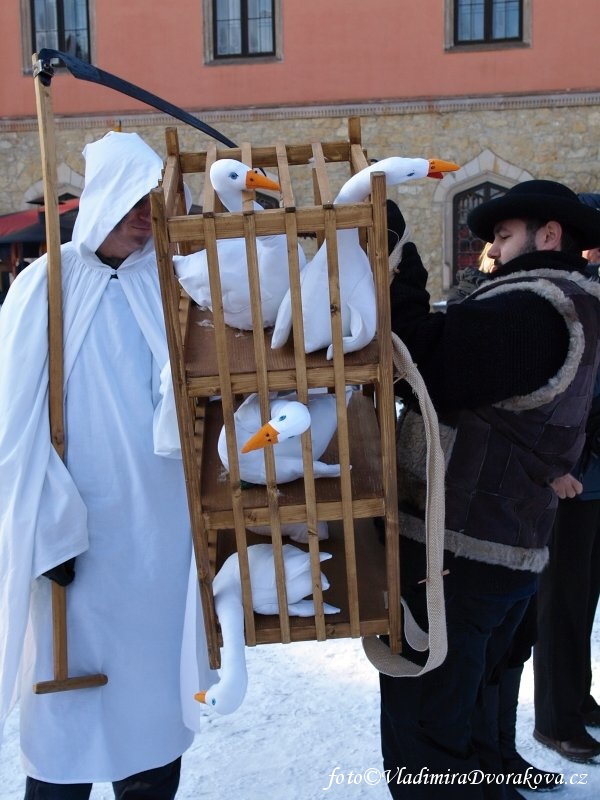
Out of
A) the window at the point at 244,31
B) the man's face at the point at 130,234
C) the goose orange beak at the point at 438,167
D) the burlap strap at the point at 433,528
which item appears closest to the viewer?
the goose orange beak at the point at 438,167

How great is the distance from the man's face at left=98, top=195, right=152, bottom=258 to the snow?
5.27 ft

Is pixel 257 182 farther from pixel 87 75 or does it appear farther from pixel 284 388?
pixel 87 75

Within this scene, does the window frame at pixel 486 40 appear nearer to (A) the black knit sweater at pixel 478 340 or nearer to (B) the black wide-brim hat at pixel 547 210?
(B) the black wide-brim hat at pixel 547 210

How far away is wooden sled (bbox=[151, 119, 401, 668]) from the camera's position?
1413mm

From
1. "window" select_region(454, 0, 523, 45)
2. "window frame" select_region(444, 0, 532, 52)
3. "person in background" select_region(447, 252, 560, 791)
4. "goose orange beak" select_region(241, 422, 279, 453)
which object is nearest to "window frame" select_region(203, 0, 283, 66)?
"window frame" select_region(444, 0, 532, 52)

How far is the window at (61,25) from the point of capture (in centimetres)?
1366

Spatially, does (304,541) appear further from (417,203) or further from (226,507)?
(417,203)

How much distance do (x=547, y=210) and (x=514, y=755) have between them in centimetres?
166

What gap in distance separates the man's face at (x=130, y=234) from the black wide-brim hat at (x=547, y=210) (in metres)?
0.83

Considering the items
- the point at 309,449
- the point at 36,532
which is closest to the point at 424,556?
the point at 309,449

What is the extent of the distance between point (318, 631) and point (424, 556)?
380 millimetres

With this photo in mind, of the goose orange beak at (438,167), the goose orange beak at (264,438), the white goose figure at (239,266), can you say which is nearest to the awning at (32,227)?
the white goose figure at (239,266)

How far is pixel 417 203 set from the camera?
13.3 meters

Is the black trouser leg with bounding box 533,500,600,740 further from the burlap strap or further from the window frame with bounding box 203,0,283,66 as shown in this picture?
the window frame with bounding box 203,0,283,66
